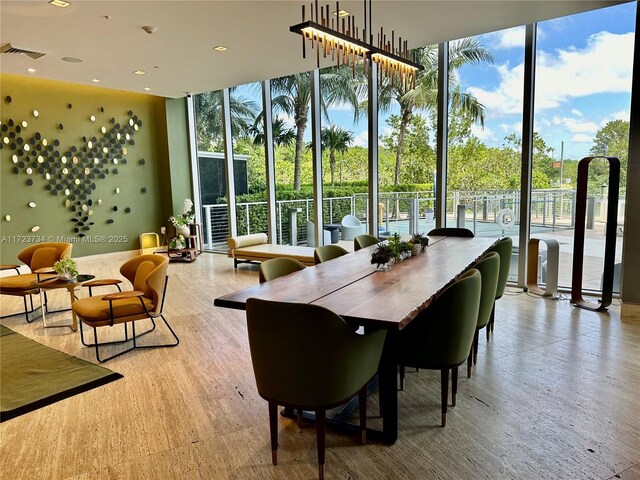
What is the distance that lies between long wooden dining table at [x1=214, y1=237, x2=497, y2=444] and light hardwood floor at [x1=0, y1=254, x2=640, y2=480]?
0.34 metres

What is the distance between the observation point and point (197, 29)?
5.01 meters

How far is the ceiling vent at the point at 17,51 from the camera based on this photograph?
536cm

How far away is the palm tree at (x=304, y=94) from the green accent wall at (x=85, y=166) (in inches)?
113

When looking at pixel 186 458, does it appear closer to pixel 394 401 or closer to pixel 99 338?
pixel 394 401

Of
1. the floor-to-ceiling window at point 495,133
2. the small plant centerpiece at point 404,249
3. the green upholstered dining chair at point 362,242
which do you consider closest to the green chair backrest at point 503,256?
the small plant centerpiece at point 404,249

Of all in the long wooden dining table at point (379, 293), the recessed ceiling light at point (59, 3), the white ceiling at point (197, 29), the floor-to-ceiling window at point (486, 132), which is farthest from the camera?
the floor-to-ceiling window at point (486, 132)

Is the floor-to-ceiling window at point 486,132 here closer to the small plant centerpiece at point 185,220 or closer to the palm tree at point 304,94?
the palm tree at point 304,94

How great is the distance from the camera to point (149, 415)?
2828 mm

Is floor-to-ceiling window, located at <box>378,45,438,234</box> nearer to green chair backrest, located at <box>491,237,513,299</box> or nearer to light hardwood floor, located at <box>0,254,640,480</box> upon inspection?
green chair backrest, located at <box>491,237,513,299</box>

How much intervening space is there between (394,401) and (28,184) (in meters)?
7.73

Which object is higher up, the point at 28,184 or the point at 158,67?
the point at 158,67

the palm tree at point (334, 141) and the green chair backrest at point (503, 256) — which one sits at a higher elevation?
the palm tree at point (334, 141)

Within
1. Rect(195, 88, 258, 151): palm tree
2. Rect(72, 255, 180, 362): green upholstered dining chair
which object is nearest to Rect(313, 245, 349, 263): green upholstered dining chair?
Rect(72, 255, 180, 362): green upholstered dining chair

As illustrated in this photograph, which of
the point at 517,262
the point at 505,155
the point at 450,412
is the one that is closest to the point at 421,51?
the point at 505,155
